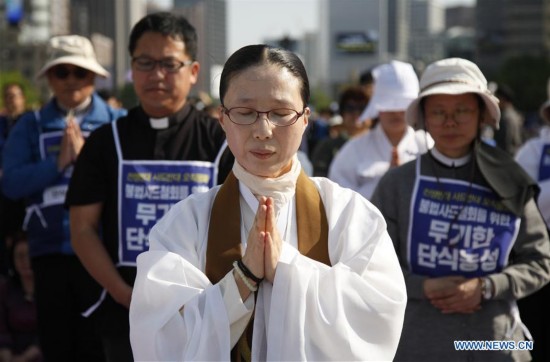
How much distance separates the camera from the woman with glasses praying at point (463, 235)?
439 centimetres

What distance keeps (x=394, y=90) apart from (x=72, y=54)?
6.88 ft

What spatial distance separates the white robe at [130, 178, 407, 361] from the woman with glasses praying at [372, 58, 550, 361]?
50.8 inches

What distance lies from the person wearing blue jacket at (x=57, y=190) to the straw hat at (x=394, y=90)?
71.0 inches

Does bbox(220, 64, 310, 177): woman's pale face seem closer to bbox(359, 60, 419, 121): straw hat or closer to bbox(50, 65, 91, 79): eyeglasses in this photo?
bbox(50, 65, 91, 79): eyeglasses

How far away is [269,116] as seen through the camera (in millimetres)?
3131

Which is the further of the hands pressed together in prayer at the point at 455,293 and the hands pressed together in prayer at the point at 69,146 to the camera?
the hands pressed together in prayer at the point at 69,146

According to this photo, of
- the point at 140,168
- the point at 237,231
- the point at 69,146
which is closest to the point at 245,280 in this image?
the point at 237,231

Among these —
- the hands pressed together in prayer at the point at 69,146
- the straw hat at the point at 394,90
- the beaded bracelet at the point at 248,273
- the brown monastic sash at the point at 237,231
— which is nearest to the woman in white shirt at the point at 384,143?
the straw hat at the point at 394,90

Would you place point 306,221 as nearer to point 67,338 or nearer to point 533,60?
point 67,338

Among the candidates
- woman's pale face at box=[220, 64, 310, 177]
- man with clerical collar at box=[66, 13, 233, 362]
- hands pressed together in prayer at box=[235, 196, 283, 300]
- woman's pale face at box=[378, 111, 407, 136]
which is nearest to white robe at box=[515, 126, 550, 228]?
woman's pale face at box=[378, 111, 407, 136]

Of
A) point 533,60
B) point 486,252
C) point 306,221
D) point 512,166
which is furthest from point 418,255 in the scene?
point 533,60

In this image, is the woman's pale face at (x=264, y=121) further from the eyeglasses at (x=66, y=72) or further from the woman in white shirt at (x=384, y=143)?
the woman in white shirt at (x=384, y=143)

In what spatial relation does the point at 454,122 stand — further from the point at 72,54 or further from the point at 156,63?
the point at 72,54

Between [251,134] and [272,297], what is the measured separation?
54 centimetres
